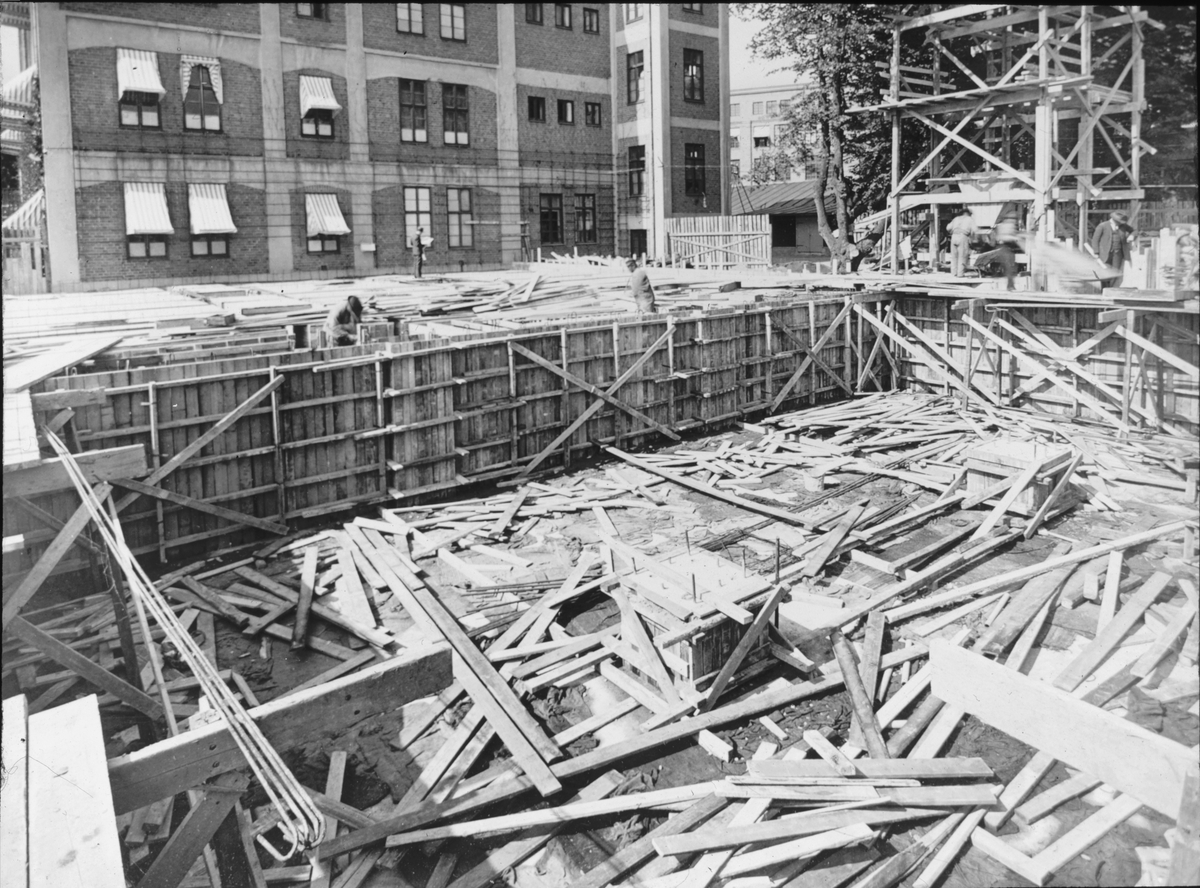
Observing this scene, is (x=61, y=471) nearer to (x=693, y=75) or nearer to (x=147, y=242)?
(x=147, y=242)

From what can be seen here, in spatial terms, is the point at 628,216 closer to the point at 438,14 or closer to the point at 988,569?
the point at 438,14

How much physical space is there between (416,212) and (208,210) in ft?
26.4

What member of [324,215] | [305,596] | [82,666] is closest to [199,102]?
[324,215]

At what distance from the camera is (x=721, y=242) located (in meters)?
33.6

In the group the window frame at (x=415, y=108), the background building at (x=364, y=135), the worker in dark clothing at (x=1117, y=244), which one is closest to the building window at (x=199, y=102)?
the background building at (x=364, y=135)

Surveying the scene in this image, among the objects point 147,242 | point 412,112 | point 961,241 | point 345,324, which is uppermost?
point 412,112

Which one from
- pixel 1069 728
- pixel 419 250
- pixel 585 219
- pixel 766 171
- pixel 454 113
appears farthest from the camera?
pixel 766 171

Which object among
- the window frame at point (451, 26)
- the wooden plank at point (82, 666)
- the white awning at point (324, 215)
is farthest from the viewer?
the window frame at point (451, 26)

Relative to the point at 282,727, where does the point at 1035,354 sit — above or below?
above

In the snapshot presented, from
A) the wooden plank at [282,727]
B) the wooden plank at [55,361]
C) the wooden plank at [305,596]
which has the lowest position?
the wooden plank at [305,596]

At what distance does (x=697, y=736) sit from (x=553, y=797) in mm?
1435

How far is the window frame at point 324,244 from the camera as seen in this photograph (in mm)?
32188

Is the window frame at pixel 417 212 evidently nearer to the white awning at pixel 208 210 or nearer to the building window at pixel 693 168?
the white awning at pixel 208 210

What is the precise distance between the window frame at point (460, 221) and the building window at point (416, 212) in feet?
3.03
